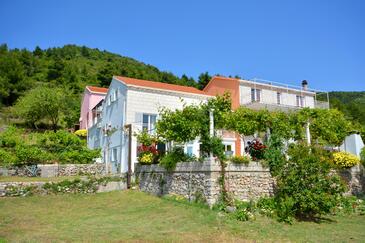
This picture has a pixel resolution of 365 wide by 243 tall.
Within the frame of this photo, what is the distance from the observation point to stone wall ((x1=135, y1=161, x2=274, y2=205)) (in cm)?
1413

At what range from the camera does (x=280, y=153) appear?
1552 cm

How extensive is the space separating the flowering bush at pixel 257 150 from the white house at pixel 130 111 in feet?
26.6

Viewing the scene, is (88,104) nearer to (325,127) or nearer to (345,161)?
(325,127)

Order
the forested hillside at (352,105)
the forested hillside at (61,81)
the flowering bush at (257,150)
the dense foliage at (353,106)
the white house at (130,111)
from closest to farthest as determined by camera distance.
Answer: the flowering bush at (257,150), the white house at (130,111), the dense foliage at (353,106), the forested hillside at (61,81), the forested hillside at (352,105)

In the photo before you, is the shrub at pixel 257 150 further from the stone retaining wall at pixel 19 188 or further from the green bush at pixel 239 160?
the stone retaining wall at pixel 19 188

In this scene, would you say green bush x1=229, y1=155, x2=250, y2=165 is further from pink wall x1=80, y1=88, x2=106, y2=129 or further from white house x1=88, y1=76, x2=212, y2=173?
pink wall x1=80, y1=88, x2=106, y2=129

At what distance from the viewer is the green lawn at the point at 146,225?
1000 centimetres

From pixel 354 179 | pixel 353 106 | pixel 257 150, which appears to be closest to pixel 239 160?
pixel 257 150

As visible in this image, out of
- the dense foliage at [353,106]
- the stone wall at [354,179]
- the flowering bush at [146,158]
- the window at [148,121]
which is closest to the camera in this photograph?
the stone wall at [354,179]

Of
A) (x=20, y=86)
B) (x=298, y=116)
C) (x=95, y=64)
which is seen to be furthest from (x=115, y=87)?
(x=95, y=64)

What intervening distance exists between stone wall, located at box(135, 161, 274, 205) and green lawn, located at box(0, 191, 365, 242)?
852 mm

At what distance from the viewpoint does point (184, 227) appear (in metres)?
11.3

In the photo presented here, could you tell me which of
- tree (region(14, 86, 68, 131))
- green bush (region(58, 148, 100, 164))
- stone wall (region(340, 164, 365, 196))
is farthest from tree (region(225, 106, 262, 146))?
tree (region(14, 86, 68, 131))

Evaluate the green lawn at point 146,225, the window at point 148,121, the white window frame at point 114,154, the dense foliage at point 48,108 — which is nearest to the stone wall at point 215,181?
the green lawn at point 146,225
